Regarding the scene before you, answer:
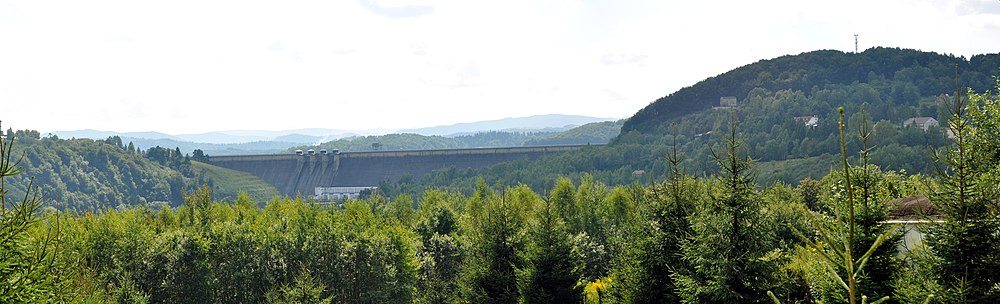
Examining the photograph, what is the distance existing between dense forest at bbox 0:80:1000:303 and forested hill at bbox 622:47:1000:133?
116 meters

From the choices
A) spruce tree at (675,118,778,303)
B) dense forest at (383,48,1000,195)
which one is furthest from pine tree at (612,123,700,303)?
dense forest at (383,48,1000,195)

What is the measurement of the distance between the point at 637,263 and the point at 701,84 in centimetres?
17539

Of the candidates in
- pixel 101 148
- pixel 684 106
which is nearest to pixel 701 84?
pixel 684 106

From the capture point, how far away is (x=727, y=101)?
602 ft

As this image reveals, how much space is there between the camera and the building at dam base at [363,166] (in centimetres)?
17375

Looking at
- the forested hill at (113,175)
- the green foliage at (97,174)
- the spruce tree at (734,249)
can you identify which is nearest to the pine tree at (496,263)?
the spruce tree at (734,249)

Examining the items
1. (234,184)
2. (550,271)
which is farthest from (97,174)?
(550,271)

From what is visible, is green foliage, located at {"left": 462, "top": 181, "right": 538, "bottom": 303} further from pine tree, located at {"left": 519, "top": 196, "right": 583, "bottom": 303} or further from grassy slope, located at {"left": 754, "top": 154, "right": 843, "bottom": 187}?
grassy slope, located at {"left": 754, "top": 154, "right": 843, "bottom": 187}

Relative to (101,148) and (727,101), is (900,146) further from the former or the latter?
(101,148)

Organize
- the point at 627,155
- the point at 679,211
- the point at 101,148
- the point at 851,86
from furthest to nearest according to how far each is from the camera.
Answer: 1. the point at 101,148
2. the point at 851,86
3. the point at 627,155
4. the point at 679,211

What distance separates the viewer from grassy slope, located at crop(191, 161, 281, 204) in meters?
170

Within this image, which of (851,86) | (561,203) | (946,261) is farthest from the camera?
(851,86)

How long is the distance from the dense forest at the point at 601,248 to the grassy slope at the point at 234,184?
101862 millimetres

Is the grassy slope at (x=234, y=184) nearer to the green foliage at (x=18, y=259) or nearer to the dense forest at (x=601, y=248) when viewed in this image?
the dense forest at (x=601, y=248)
